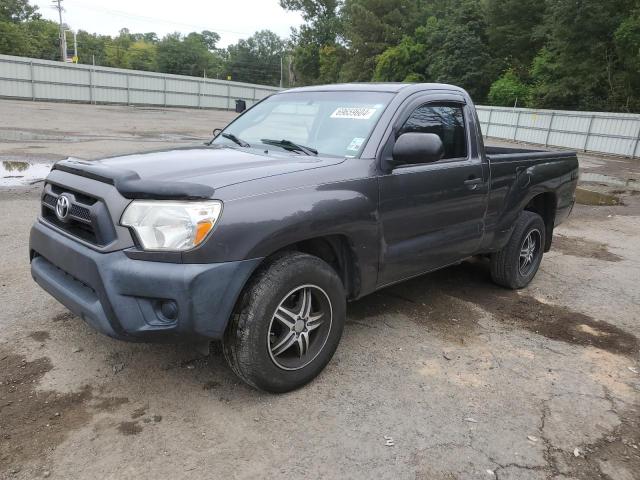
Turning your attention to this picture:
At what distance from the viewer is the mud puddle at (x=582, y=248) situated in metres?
6.63

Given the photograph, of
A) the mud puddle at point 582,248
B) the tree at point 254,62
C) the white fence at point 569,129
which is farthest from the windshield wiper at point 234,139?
the tree at point 254,62

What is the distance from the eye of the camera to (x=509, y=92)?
4028 cm

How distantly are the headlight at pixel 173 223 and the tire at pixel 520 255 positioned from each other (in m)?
3.19

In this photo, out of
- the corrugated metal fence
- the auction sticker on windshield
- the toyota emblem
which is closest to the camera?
the toyota emblem

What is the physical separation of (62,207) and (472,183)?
9.56ft

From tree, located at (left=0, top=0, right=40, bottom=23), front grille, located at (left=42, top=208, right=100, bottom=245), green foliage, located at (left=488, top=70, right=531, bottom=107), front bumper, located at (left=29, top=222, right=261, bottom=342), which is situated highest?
tree, located at (left=0, top=0, right=40, bottom=23)

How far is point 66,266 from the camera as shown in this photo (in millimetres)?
2861

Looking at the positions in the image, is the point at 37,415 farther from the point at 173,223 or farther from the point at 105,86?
the point at 105,86

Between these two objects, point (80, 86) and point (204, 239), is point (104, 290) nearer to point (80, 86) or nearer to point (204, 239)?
point (204, 239)

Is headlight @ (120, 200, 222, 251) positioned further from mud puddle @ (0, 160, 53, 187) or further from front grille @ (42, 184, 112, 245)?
mud puddle @ (0, 160, 53, 187)

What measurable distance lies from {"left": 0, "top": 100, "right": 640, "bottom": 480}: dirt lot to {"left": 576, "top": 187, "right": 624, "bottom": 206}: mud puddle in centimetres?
662

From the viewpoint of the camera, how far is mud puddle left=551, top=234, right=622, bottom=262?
6.63 meters

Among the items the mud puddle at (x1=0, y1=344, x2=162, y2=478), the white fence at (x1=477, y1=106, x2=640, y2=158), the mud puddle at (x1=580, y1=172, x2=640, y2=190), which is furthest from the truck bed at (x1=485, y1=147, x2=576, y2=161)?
the white fence at (x1=477, y1=106, x2=640, y2=158)

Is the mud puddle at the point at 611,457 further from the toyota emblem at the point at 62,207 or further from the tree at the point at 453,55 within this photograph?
the tree at the point at 453,55
